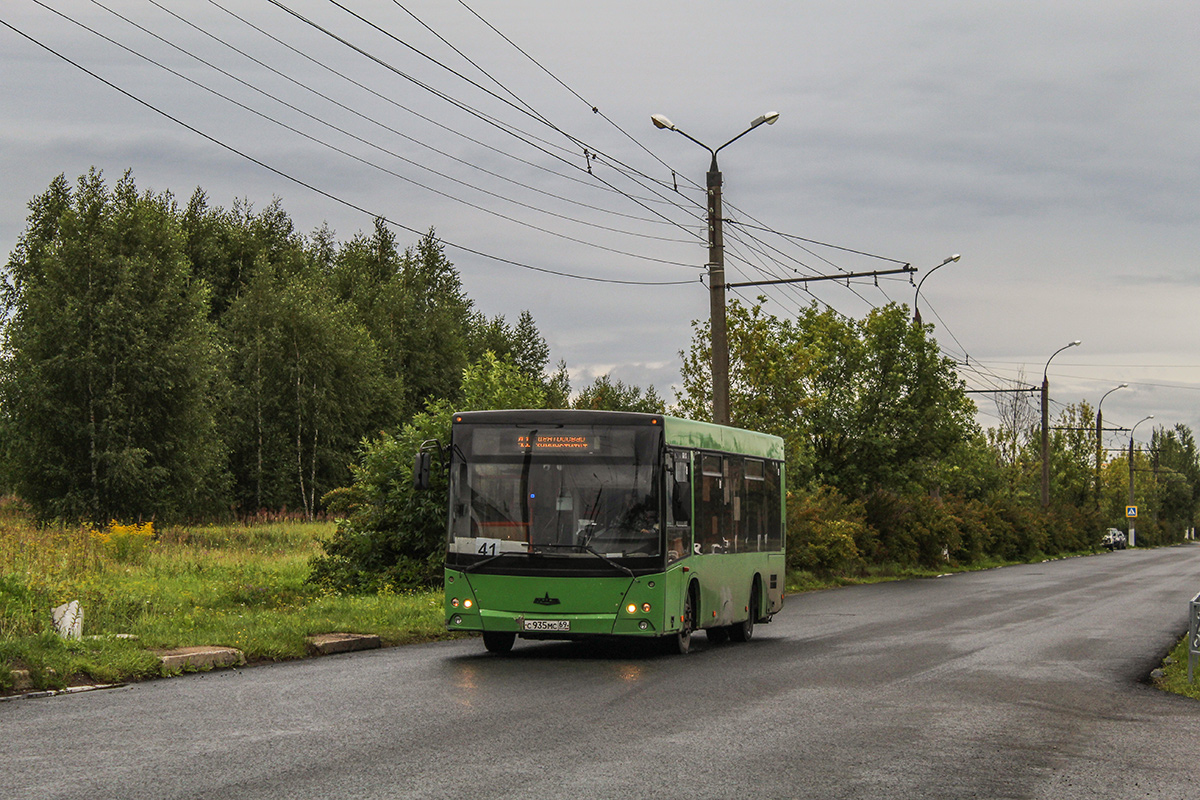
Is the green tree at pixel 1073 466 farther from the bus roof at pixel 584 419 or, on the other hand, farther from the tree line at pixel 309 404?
the bus roof at pixel 584 419

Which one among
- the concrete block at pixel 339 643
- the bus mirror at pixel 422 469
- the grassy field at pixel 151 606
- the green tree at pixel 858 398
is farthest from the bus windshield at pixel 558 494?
the green tree at pixel 858 398

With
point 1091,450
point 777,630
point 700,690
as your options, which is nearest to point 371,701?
point 700,690

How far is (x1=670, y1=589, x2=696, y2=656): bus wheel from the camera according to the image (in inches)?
634

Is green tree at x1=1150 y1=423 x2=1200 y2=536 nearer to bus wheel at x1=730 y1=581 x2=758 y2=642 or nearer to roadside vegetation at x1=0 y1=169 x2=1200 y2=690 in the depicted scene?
roadside vegetation at x1=0 y1=169 x2=1200 y2=690

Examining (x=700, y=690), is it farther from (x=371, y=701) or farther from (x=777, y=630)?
(x=777, y=630)

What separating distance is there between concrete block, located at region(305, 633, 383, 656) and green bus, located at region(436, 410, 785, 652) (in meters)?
1.37

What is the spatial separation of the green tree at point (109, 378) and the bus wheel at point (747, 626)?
3160cm

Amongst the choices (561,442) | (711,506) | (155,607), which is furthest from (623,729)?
(155,607)

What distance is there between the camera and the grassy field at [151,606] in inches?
496

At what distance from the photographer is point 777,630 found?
69.3ft

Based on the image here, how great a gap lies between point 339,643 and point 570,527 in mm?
3131

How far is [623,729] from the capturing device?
9898 millimetres

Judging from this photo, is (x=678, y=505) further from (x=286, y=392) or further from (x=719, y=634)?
(x=286, y=392)

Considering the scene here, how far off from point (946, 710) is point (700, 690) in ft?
7.61
